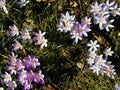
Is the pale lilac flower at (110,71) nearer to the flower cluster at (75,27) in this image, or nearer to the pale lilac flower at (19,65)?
the flower cluster at (75,27)

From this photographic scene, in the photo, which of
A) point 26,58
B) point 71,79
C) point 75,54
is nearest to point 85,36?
point 75,54

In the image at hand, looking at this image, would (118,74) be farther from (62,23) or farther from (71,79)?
(62,23)

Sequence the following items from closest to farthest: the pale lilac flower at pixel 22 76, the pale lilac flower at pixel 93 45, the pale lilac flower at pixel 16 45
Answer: the pale lilac flower at pixel 22 76 < the pale lilac flower at pixel 16 45 < the pale lilac flower at pixel 93 45

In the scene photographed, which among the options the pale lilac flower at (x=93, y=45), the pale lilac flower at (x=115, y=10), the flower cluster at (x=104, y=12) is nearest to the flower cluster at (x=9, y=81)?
the pale lilac flower at (x=93, y=45)

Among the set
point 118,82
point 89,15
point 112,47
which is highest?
point 89,15

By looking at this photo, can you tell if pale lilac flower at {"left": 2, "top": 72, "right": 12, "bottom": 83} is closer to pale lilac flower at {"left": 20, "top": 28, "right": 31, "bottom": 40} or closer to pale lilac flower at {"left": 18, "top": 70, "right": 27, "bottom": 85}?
pale lilac flower at {"left": 18, "top": 70, "right": 27, "bottom": 85}
